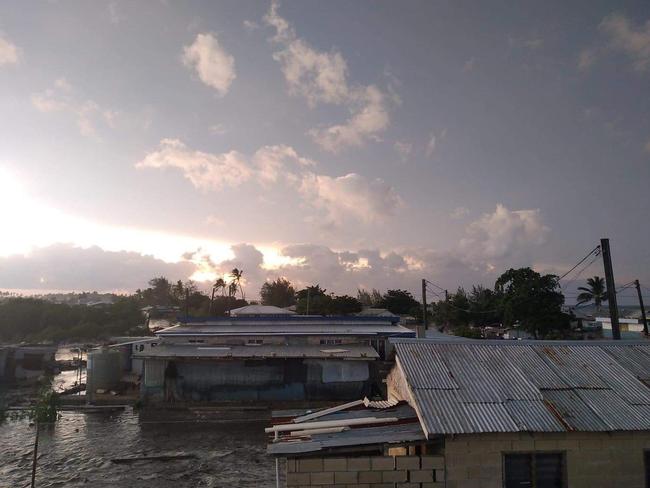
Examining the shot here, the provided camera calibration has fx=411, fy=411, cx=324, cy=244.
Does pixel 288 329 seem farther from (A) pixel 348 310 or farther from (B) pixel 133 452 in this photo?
(A) pixel 348 310

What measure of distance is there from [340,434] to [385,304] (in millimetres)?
72017

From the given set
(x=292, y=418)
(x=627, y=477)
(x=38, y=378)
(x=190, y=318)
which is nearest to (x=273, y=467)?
(x=292, y=418)

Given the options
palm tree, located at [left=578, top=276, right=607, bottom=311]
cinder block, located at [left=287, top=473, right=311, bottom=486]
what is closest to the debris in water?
cinder block, located at [left=287, top=473, right=311, bottom=486]

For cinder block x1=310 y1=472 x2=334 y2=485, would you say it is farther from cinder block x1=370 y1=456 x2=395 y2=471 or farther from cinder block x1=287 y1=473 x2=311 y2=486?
cinder block x1=370 y1=456 x2=395 y2=471

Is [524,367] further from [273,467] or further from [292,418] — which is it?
[273,467]

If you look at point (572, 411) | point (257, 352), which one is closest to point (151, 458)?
point (257, 352)

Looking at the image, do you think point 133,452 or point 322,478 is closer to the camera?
point 322,478

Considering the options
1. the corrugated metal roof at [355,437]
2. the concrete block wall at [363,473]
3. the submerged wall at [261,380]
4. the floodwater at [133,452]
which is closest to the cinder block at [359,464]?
the concrete block wall at [363,473]

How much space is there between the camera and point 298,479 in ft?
31.2

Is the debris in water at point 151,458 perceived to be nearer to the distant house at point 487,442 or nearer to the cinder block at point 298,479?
the distant house at point 487,442

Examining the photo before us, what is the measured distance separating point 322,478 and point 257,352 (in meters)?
15.4

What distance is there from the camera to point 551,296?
126 ft

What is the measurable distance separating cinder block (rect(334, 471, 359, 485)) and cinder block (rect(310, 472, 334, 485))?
0.12 meters

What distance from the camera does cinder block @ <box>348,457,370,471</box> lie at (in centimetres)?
955
